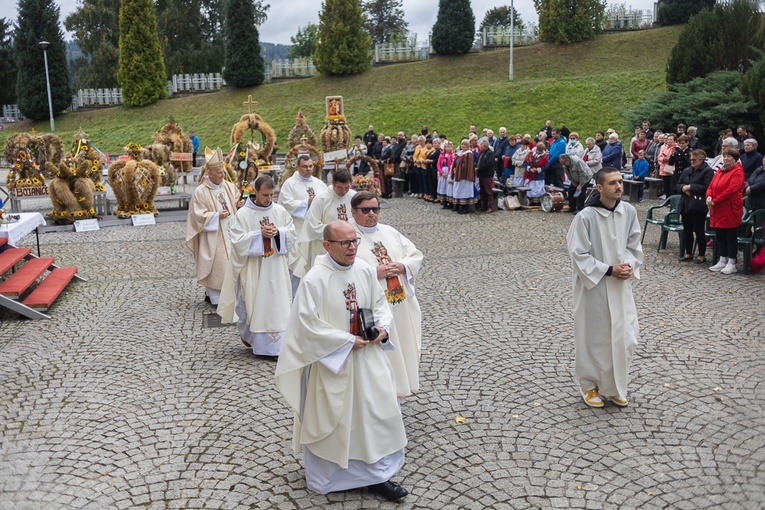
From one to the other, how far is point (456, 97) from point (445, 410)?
33.2 m

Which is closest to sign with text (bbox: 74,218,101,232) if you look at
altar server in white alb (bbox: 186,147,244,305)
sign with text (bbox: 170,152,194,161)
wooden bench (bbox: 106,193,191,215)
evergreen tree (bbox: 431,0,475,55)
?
wooden bench (bbox: 106,193,191,215)

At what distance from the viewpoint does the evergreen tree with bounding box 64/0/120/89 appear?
51.1m

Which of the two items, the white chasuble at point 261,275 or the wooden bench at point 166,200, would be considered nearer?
the white chasuble at point 261,275

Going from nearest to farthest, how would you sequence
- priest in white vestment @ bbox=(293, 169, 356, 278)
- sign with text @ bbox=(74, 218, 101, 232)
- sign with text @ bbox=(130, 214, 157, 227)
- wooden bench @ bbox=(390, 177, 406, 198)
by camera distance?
priest in white vestment @ bbox=(293, 169, 356, 278), sign with text @ bbox=(74, 218, 101, 232), sign with text @ bbox=(130, 214, 157, 227), wooden bench @ bbox=(390, 177, 406, 198)

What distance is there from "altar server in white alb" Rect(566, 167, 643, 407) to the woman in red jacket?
5.62m

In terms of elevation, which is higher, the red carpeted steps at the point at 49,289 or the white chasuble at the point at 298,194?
the white chasuble at the point at 298,194

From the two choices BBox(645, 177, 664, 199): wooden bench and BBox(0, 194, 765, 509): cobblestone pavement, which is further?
BBox(645, 177, 664, 199): wooden bench

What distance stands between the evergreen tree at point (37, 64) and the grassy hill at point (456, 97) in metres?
1.14

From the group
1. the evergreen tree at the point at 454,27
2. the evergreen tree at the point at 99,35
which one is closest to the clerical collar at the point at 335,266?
the evergreen tree at the point at 454,27

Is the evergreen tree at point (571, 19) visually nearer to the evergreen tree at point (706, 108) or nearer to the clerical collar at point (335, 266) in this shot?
the evergreen tree at point (706, 108)

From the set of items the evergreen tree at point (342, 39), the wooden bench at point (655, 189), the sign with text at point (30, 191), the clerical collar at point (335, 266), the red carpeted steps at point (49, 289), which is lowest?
the red carpeted steps at point (49, 289)

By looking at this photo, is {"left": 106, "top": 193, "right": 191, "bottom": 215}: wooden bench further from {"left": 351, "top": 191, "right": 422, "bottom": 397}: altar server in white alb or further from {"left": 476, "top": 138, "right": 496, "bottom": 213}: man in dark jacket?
{"left": 351, "top": 191, "right": 422, "bottom": 397}: altar server in white alb

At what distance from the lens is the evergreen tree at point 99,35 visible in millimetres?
51125

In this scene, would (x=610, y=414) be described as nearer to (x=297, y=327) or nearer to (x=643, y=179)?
(x=297, y=327)
